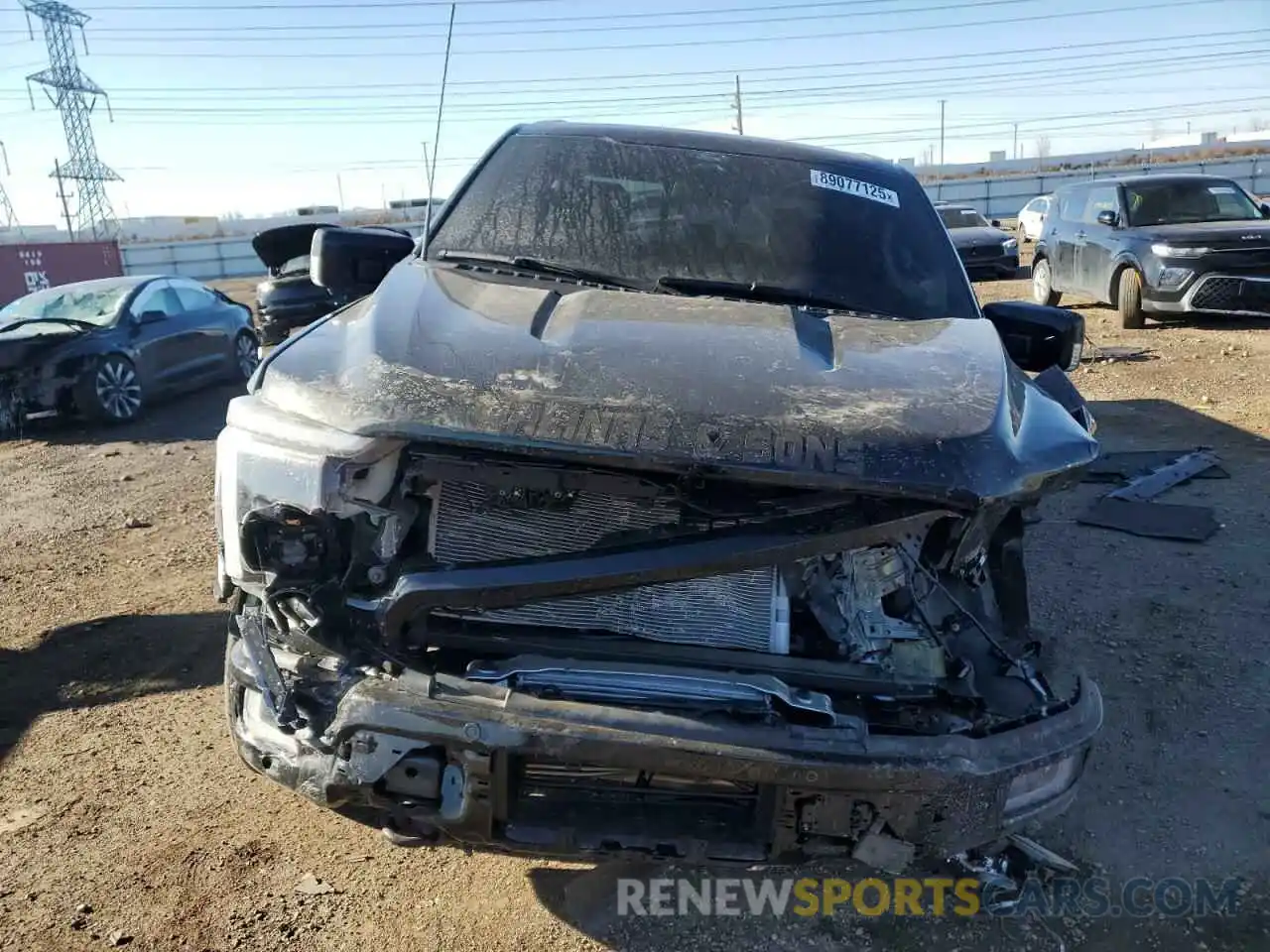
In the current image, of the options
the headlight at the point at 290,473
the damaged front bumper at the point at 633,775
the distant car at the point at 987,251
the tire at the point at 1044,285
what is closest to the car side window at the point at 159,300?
the headlight at the point at 290,473

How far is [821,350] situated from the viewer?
2531 mm

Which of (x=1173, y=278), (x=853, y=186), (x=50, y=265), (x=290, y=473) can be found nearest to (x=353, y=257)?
(x=290, y=473)

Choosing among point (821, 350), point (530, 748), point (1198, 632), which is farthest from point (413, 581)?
point (1198, 632)

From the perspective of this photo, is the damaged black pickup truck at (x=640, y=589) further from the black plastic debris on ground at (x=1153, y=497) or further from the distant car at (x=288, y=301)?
the distant car at (x=288, y=301)

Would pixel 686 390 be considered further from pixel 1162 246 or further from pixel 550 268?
pixel 1162 246

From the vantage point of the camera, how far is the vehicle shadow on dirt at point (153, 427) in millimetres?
8461

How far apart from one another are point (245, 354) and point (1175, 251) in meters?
10.0

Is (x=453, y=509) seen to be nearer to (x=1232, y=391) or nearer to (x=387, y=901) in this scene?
(x=387, y=901)

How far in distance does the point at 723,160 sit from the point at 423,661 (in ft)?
7.52

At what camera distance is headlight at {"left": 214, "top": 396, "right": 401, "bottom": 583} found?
6.79 feet

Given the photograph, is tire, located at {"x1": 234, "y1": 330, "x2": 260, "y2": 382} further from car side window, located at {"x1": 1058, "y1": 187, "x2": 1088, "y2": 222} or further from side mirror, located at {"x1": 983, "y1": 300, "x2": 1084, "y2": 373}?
car side window, located at {"x1": 1058, "y1": 187, "x2": 1088, "y2": 222}

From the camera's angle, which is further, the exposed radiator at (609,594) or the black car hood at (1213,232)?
the black car hood at (1213,232)

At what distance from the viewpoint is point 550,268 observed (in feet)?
10.3

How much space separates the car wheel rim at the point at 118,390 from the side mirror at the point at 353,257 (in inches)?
244
